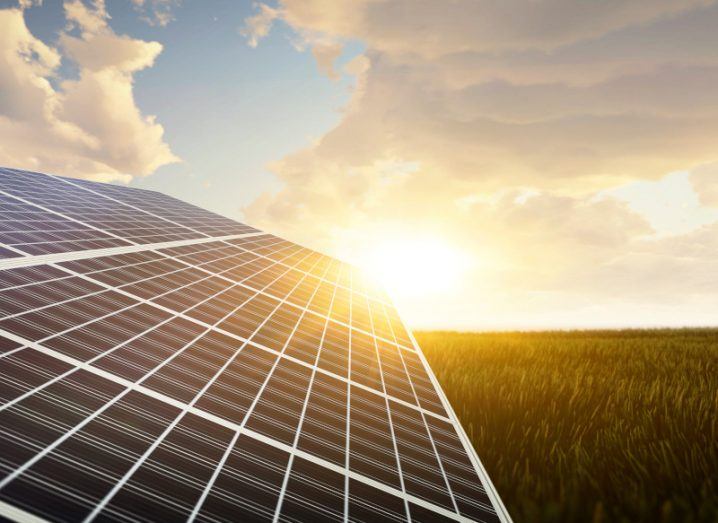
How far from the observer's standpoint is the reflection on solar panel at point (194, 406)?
9.10ft

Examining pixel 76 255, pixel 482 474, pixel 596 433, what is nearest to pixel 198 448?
pixel 482 474

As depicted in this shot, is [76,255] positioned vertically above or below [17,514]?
above

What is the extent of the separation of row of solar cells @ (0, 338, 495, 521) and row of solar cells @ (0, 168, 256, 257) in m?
3.91

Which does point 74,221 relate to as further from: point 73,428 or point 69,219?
point 73,428

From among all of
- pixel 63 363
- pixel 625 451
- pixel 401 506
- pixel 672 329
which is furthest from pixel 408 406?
pixel 672 329

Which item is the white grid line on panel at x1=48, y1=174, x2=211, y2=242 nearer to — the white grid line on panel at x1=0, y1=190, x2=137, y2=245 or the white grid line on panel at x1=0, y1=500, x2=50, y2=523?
the white grid line on panel at x1=0, y1=190, x2=137, y2=245

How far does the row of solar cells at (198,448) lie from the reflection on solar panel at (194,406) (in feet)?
0.05

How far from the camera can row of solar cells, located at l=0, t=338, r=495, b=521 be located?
2.61 metres

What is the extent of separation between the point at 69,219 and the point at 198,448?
9131 millimetres

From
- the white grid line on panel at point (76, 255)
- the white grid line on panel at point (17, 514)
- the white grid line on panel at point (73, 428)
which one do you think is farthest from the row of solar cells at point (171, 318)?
the white grid line on panel at point (17, 514)

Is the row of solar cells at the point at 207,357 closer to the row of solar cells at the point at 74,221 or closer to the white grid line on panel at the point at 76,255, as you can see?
the white grid line on panel at the point at 76,255

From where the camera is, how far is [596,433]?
22.9 ft

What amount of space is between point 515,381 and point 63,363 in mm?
9120

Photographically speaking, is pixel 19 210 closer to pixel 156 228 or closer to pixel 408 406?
pixel 156 228
